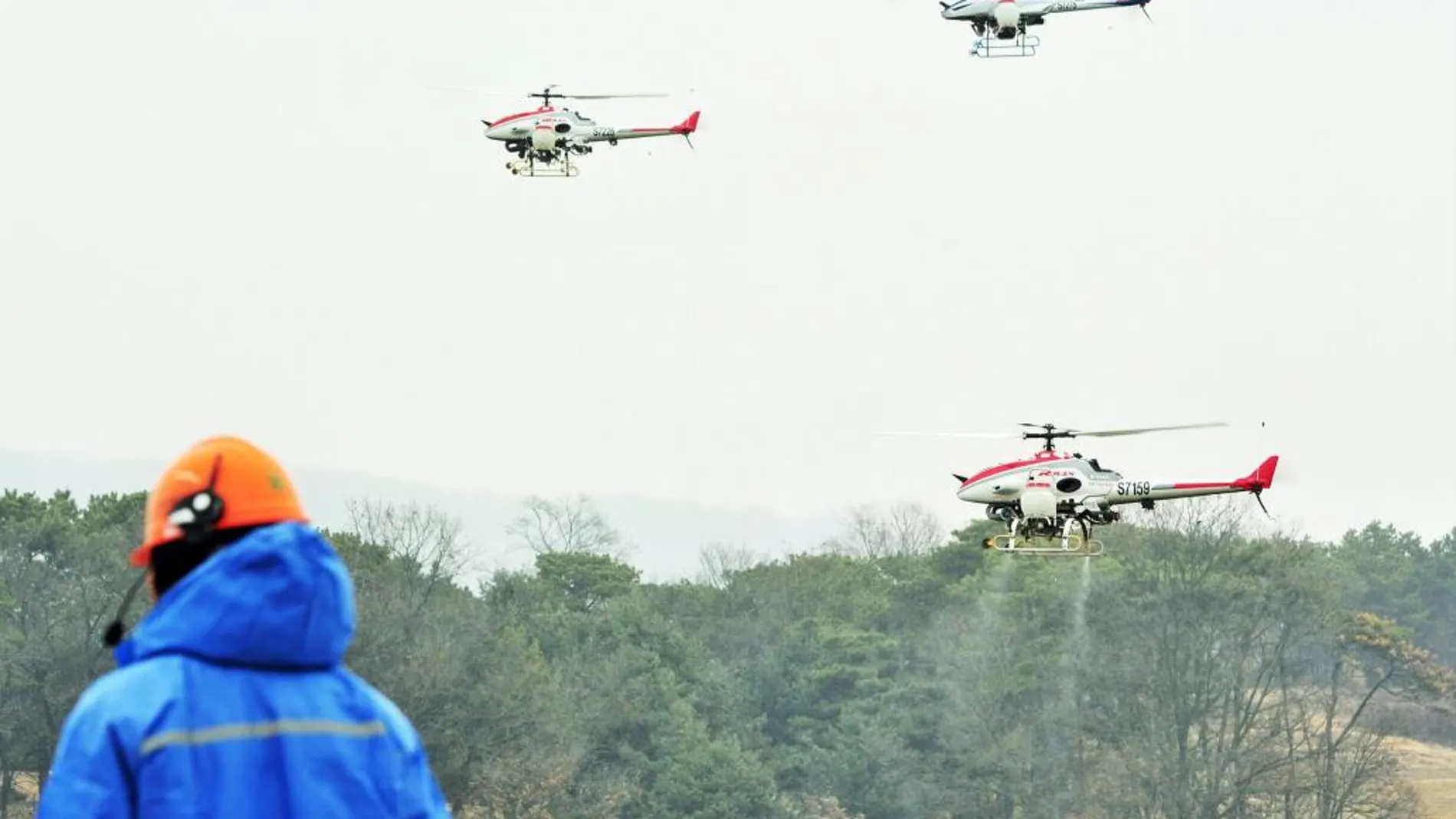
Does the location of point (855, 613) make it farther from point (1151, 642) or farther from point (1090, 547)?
point (1090, 547)

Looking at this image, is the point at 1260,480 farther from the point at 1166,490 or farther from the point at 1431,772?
the point at 1431,772

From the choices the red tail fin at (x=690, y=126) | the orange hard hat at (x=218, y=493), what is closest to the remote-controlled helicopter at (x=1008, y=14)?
the red tail fin at (x=690, y=126)

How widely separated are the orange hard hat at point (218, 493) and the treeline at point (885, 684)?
6057 cm

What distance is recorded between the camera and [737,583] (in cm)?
9675

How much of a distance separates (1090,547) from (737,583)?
170 ft

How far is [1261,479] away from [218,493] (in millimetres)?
44241

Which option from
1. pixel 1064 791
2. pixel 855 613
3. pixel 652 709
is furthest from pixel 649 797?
pixel 855 613

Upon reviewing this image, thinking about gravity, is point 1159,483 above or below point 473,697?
above

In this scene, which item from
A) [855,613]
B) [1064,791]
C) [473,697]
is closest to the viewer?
[473,697]

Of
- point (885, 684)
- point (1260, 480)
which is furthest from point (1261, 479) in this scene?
point (885, 684)

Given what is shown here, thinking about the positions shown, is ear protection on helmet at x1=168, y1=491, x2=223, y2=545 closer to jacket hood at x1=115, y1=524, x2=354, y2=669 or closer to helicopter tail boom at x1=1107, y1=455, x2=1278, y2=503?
jacket hood at x1=115, y1=524, x2=354, y2=669

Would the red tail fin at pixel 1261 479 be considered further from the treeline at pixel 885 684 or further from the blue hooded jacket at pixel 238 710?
the blue hooded jacket at pixel 238 710

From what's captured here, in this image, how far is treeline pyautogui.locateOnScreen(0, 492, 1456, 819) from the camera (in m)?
68.2

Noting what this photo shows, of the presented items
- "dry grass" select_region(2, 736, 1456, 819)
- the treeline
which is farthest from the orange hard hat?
"dry grass" select_region(2, 736, 1456, 819)
